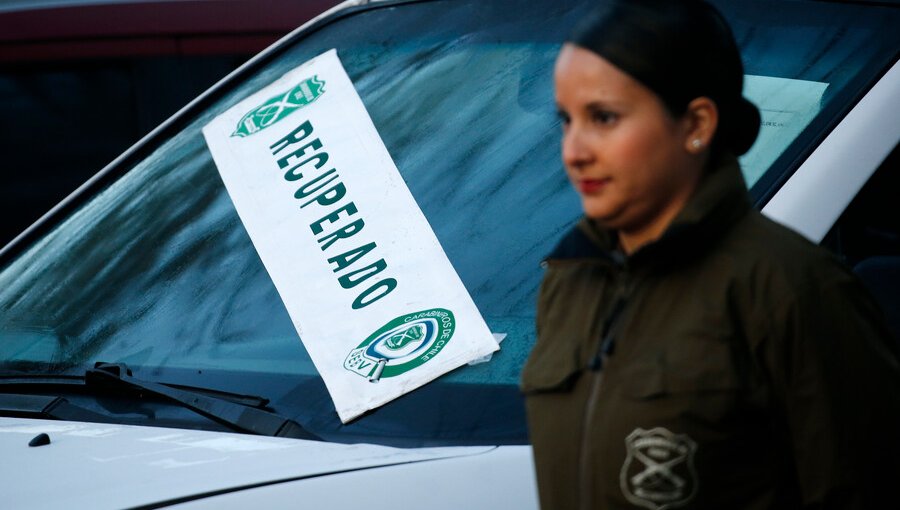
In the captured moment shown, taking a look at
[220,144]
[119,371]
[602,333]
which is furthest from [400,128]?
[602,333]

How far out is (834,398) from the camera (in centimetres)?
149

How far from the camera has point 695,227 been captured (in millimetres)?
1553

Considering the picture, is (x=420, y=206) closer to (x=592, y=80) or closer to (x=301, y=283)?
(x=301, y=283)

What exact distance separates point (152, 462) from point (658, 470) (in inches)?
34.7

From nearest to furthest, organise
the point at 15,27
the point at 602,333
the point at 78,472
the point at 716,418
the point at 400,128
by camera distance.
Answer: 1. the point at 716,418
2. the point at 602,333
3. the point at 78,472
4. the point at 400,128
5. the point at 15,27

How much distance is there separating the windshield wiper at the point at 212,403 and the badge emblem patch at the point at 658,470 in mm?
794

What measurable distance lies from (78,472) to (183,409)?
1.02ft

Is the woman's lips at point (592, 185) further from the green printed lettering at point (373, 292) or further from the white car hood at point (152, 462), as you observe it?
the green printed lettering at point (373, 292)

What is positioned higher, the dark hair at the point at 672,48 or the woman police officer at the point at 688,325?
the dark hair at the point at 672,48

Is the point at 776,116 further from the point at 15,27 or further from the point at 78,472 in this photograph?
the point at 15,27

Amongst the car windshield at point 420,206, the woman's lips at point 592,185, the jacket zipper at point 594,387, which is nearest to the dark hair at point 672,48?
the woman's lips at point 592,185

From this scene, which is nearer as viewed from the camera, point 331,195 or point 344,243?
→ point 344,243

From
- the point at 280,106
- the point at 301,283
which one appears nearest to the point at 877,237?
the point at 301,283

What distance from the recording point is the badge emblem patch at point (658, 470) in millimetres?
1515
